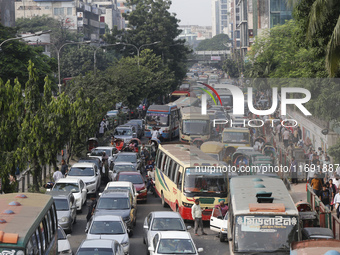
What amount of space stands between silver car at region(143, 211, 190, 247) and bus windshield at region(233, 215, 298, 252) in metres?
4.19

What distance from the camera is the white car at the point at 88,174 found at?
92.2ft

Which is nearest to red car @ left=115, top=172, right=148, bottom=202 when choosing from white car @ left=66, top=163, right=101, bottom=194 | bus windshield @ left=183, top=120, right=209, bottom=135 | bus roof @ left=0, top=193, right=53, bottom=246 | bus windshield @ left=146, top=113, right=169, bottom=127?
white car @ left=66, top=163, right=101, bottom=194

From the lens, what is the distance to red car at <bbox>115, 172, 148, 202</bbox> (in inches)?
1069

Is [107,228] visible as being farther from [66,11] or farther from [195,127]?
[66,11]

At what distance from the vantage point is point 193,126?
41875 mm

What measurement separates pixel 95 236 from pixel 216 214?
4377 millimetres

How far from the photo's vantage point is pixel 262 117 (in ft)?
84.8

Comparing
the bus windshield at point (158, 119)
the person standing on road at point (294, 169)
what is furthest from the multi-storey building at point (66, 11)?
the person standing on road at point (294, 169)

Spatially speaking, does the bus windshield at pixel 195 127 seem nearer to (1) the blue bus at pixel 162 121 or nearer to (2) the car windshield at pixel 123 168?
(1) the blue bus at pixel 162 121

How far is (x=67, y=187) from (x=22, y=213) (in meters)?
11.7

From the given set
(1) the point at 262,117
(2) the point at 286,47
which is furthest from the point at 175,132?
(1) the point at 262,117

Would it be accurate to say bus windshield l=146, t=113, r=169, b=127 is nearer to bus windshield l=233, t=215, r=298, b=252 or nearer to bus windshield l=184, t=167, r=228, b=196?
bus windshield l=184, t=167, r=228, b=196

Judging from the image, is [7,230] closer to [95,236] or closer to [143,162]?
[95,236]

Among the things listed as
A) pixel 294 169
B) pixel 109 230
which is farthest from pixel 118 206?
pixel 294 169
